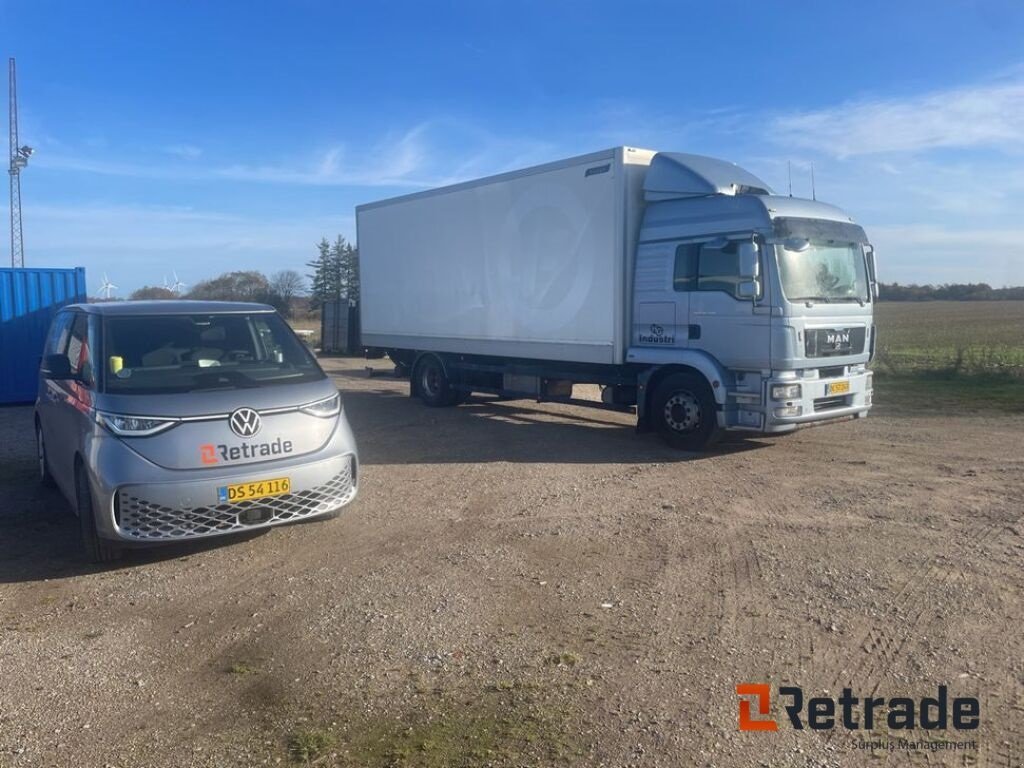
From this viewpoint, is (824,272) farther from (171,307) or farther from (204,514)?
(204,514)

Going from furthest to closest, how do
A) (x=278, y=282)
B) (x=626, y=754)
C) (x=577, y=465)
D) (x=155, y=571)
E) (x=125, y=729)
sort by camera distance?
1. (x=278, y=282)
2. (x=577, y=465)
3. (x=155, y=571)
4. (x=125, y=729)
5. (x=626, y=754)

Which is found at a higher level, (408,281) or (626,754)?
(408,281)

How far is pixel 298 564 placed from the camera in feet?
21.3

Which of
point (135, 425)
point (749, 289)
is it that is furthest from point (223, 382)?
point (749, 289)

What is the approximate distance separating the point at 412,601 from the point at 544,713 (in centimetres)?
171

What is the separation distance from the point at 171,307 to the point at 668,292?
6072 millimetres

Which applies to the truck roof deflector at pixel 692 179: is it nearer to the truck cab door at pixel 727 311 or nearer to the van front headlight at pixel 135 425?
the truck cab door at pixel 727 311

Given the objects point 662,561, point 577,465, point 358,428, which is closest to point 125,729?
point 662,561

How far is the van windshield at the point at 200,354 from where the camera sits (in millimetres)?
6590

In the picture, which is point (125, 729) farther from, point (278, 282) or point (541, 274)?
point (278, 282)

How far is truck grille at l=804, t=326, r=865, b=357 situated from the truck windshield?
1.25 ft

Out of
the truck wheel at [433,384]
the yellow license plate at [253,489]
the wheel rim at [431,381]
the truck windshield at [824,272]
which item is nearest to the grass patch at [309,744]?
the yellow license plate at [253,489]

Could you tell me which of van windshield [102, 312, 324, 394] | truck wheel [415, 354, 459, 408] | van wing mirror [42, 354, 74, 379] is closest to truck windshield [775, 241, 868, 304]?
van windshield [102, 312, 324, 394]

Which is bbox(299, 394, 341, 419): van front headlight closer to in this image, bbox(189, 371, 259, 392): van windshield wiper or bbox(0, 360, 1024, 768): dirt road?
bbox(189, 371, 259, 392): van windshield wiper
